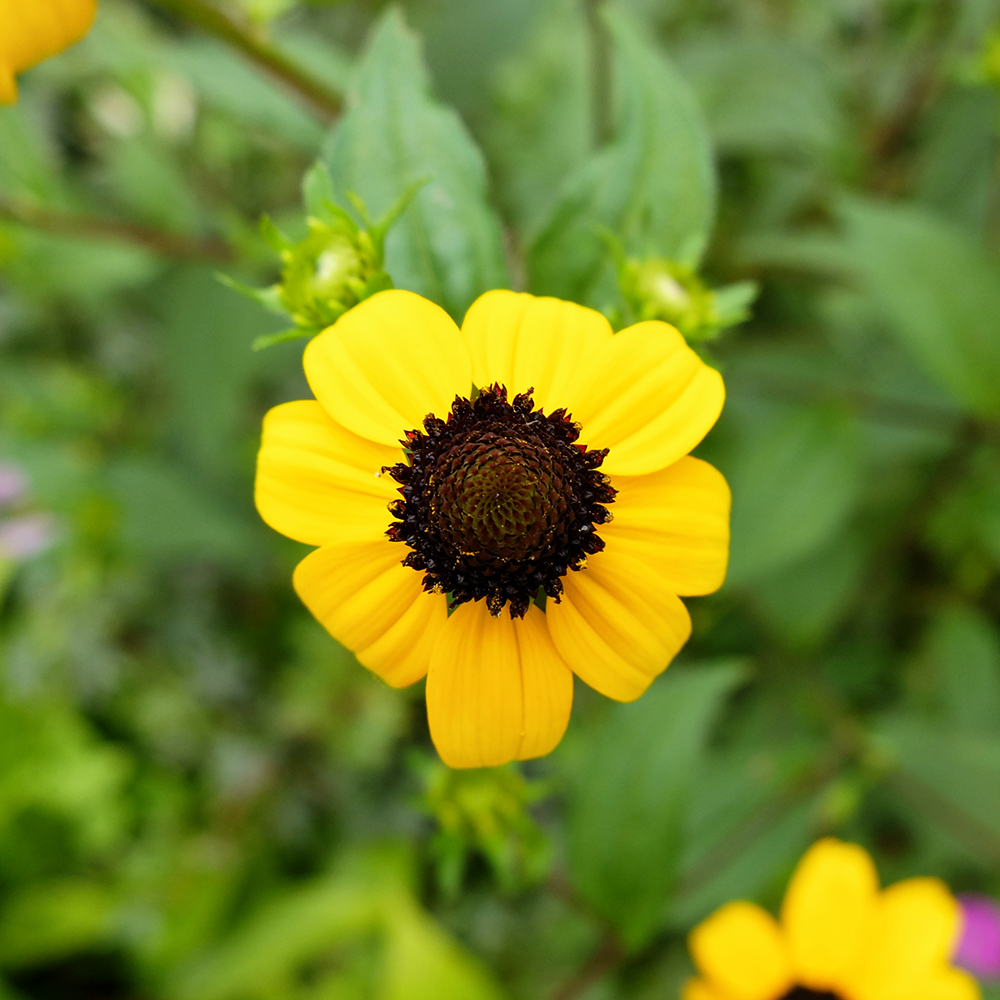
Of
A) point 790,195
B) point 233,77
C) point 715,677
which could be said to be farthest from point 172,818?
point 790,195

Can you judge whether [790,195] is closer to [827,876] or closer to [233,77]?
[233,77]

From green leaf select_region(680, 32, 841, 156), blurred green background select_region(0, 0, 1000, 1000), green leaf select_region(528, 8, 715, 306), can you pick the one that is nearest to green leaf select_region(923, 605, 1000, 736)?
blurred green background select_region(0, 0, 1000, 1000)

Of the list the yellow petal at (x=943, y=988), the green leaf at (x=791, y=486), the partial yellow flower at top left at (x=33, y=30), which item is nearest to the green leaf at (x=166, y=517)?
the green leaf at (x=791, y=486)

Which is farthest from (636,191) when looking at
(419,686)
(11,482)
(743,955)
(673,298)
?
(11,482)

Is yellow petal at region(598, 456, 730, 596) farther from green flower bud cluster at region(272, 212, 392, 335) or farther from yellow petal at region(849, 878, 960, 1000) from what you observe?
yellow petal at region(849, 878, 960, 1000)

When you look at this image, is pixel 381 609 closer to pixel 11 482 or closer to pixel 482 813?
pixel 482 813

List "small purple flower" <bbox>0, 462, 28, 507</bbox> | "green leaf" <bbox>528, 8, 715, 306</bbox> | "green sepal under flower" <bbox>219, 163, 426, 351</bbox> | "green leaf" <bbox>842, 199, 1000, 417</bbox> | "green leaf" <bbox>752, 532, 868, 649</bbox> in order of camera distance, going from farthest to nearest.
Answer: "small purple flower" <bbox>0, 462, 28, 507</bbox> < "green leaf" <bbox>752, 532, 868, 649</bbox> < "green leaf" <bbox>842, 199, 1000, 417</bbox> < "green leaf" <bbox>528, 8, 715, 306</bbox> < "green sepal under flower" <bbox>219, 163, 426, 351</bbox>
